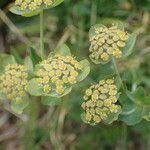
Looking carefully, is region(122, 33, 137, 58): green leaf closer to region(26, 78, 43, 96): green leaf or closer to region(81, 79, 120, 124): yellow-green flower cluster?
region(81, 79, 120, 124): yellow-green flower cluster

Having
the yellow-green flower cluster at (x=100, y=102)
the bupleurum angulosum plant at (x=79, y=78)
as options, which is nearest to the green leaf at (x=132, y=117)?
the bupleurum angulosum plant at (x=79, y=78)

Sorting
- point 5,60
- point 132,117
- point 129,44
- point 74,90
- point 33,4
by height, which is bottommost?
point 74,90

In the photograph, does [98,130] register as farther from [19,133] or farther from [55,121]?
[19,133]

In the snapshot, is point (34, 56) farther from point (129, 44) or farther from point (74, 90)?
point (74, 90)

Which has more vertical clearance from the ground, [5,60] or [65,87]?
[65,87]

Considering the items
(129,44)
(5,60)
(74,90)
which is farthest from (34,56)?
(74,90)

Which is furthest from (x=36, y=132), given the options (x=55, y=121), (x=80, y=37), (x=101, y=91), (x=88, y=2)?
(x=101, y=91)

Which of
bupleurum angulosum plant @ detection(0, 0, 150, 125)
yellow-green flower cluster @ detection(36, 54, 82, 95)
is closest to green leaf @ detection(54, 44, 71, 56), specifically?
bupleurum angulosum plant @ detection(0, 0, 150, 125)
